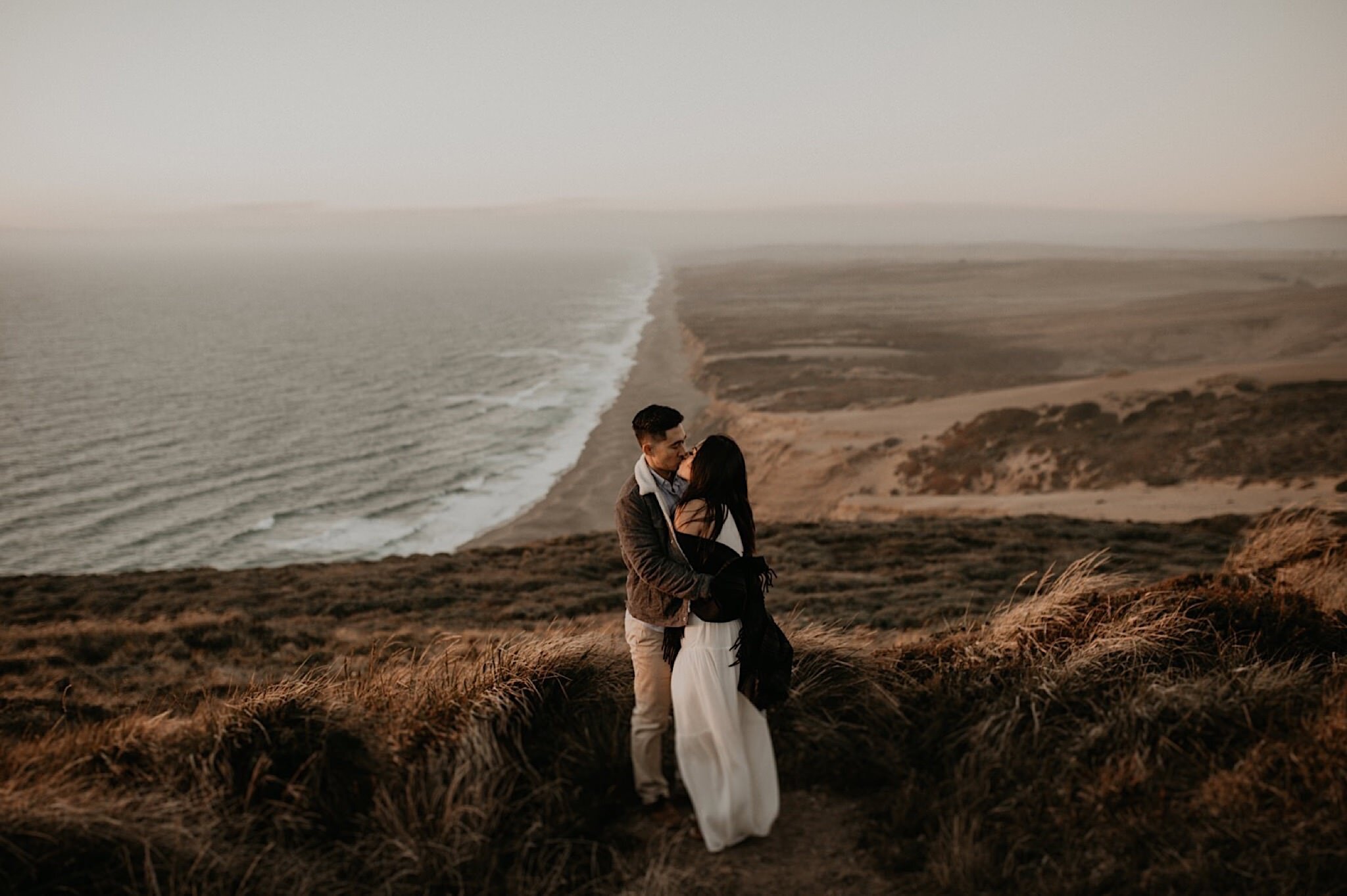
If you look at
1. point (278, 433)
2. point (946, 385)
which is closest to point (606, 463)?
point (278, 433)

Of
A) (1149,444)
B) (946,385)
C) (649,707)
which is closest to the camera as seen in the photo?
(649,707)

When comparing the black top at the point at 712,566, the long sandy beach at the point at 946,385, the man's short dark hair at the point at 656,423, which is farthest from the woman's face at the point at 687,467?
the long sandy beach at the point at 946,385

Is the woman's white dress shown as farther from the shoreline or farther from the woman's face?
the shoreline

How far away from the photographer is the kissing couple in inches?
160

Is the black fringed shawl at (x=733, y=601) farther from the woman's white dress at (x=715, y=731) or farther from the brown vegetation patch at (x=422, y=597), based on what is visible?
the brown vegetation patch at (x=422, y=597)

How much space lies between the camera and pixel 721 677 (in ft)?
13.5

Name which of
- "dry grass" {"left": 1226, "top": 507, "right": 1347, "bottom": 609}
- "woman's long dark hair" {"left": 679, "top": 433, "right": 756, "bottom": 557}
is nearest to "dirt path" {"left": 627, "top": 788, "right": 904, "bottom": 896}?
"woman's long dark hair" {"left": 679, "top": 433, "right": 756, "bottom": 557}

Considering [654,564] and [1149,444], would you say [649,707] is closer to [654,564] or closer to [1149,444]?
[654,564]

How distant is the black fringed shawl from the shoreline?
13.1 m

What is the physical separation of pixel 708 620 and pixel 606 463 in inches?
1331

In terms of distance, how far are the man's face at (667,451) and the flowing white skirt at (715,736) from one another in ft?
2.38

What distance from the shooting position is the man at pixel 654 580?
406cm

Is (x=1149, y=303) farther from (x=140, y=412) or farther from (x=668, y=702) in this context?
(x=668, y=702)

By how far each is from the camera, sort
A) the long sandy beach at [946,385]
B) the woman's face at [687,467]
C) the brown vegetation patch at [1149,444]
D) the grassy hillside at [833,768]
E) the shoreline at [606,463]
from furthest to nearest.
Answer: the shoreline at [606,463] → the long sandy beach at [946,385] → the brown vegetation patch at [1149,444] → the woman's face at [687,467] → the grassy hillside at [833,768]
